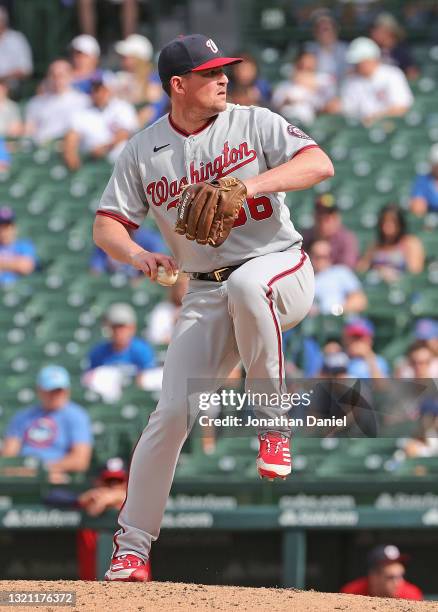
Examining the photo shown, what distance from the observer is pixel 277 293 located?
490 centimetres

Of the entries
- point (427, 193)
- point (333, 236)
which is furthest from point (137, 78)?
point (333, 236)

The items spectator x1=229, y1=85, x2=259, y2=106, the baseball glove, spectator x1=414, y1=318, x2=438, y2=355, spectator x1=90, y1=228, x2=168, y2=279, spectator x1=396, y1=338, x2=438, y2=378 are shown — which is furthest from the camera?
spectator x1=229, y1=85, x2=259, y2=106

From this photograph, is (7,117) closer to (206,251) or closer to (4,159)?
(4,159)

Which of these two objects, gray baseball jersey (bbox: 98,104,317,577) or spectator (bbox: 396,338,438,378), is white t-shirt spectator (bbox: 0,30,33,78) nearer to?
spectator (bbox: 396,338,438,378)

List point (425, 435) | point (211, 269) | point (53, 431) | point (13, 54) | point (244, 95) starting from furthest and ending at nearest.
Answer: point (13, 54), point (244, 95), point (53, 431), point (425, 435), point (211, 269)

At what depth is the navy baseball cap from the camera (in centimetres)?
492

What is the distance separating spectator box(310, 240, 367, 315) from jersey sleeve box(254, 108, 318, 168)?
394cm

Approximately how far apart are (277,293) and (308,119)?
20.9 feet

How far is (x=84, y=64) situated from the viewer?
1177 cm

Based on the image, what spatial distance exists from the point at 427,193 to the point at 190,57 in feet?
17.7

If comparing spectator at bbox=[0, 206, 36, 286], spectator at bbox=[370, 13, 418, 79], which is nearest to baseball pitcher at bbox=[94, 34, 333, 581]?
spectator at bbox=[0, 206, 36, 286]

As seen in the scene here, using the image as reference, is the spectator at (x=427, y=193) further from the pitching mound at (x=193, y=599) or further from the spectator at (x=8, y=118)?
the pitching mound at (x=193, y=599)

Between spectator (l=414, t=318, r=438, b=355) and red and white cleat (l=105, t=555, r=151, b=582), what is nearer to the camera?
red and white cleat (l=105, t=555, r=151, b=582)

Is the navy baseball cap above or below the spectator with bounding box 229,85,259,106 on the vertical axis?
below
